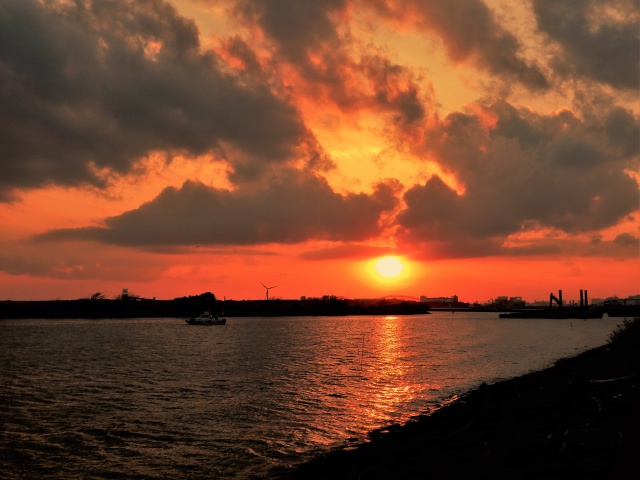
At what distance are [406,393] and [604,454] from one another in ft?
100

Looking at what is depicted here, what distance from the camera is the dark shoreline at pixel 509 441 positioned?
14344 millimetres

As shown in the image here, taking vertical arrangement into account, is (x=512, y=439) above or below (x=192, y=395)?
above

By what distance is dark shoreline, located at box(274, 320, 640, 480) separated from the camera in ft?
47.1

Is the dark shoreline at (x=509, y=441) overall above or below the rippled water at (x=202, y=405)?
above

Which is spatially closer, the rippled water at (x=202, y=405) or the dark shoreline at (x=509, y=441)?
the dark shoreline at (x=509, y=441)

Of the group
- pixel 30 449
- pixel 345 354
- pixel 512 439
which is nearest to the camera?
pixel 512 439

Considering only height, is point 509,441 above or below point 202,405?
above

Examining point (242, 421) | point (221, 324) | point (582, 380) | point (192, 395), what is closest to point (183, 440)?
point (242, 421)

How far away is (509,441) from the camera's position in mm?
17594

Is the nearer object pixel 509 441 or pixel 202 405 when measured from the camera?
pixel 509 441

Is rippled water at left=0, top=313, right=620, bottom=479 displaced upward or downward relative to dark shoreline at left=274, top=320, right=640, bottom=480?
downward

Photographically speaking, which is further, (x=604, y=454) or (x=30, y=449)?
(x=30, y=449)

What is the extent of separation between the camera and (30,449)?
2577 cm

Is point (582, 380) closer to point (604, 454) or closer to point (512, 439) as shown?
point (512, 439)
